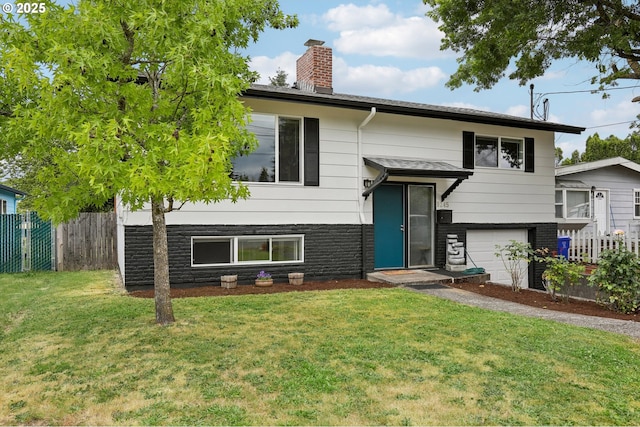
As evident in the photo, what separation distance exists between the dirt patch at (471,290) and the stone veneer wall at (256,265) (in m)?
0.22

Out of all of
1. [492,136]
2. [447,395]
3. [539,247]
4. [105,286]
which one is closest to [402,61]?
[492,136]

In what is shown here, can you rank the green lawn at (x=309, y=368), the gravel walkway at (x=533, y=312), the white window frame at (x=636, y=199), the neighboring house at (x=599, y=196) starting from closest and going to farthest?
the green lawn at (x=309, y=368), the gravel walkway at (x=533, y=312), the neighboring house at (x=599, y=196), the white window frame at (x=636, y=199)

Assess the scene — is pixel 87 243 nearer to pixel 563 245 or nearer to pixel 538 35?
pixel 538 35

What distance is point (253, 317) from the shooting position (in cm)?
609

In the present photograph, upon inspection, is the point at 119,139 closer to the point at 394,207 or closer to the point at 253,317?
the point at 253,317

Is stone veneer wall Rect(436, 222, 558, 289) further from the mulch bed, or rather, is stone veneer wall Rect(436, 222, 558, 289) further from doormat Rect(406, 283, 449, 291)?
the mulch bed

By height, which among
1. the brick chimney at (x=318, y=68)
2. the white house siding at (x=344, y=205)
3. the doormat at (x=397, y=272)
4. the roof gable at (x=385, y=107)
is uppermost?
the brick chimney at (x=318, y=68)

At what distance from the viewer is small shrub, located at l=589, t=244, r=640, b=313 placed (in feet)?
23.2

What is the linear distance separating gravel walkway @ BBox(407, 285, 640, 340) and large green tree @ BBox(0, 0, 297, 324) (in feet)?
15.5

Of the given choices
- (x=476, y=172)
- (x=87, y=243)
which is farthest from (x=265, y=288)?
(x=87, y=243)

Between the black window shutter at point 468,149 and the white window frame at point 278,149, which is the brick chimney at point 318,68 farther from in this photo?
the black window shutter at point 468,149

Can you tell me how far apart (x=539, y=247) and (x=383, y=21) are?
9003mm

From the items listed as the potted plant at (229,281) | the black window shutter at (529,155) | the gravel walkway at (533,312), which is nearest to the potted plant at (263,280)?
the potted plant at (229,281)

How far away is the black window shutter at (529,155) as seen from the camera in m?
12.2
